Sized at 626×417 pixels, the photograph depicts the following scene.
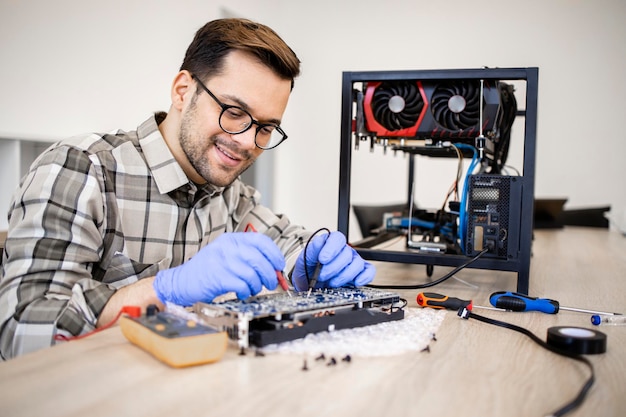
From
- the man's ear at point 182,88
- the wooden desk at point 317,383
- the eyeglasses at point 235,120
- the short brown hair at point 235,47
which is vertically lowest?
the wooden desk at point 317,383

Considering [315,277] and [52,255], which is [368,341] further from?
[52,255]

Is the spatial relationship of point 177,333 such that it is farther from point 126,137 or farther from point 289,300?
point 126,137

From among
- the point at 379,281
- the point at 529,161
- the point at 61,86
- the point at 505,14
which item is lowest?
the point at 379,281

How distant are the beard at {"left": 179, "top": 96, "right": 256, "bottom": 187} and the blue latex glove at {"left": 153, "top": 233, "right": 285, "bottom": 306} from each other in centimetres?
39

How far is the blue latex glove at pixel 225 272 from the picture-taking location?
0.84m

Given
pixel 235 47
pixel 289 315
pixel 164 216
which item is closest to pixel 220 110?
pixel 235 47

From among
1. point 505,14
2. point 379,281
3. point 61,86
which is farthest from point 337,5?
point 379,281

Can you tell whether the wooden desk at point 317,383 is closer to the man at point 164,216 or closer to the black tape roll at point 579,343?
the black tape roll at point 579,343

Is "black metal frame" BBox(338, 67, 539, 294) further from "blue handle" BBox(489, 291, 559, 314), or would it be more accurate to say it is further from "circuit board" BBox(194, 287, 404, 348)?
"circuit board" BBox(194, 287, 404, 348)

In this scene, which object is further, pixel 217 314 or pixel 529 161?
pixel 529 161

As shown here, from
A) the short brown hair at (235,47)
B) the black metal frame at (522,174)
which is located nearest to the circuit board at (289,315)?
the black metal frame at (522,174)

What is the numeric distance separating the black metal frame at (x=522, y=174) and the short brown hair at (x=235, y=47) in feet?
0.54

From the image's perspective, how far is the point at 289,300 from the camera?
0.80m

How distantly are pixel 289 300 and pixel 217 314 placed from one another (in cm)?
12
